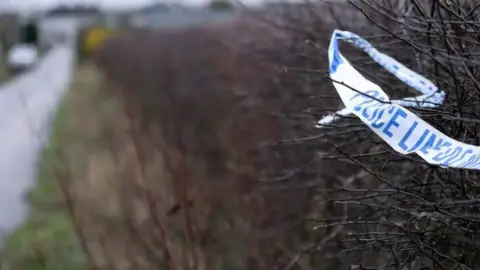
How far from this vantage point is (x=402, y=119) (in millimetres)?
2961

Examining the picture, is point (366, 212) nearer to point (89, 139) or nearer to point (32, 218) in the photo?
point (32, 218)

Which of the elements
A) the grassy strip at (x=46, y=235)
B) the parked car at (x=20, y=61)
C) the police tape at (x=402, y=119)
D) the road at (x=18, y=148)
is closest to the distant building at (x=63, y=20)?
the parked car at (x=20, y=61)

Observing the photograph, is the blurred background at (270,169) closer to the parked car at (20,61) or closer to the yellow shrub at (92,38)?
the parked car at (20,61)

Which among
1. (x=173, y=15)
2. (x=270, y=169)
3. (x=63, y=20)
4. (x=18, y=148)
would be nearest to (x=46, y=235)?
(x=270, y=169)

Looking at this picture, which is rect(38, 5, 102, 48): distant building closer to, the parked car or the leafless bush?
the parked car

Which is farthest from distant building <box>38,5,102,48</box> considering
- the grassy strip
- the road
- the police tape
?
the police tape

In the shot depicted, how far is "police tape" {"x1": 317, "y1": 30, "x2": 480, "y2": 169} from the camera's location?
283 centimetres

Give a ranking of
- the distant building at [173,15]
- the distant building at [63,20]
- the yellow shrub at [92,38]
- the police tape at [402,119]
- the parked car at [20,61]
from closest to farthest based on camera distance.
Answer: the police tape at [402,119], the distant building at [173,15], the parked car at [20,61], the yellow shrub at [92,38], the distant building at [63,20]

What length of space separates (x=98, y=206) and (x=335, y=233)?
5655 mm

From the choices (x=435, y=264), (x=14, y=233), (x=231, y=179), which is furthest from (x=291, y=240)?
(x=14, y=233)

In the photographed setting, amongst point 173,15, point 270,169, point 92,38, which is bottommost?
point 92,38

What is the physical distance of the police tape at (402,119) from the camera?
111 inches

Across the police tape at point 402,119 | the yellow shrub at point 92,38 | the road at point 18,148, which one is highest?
the police tape at point 402,119

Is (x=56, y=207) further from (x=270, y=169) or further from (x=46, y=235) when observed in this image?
(x=270, y=169)
